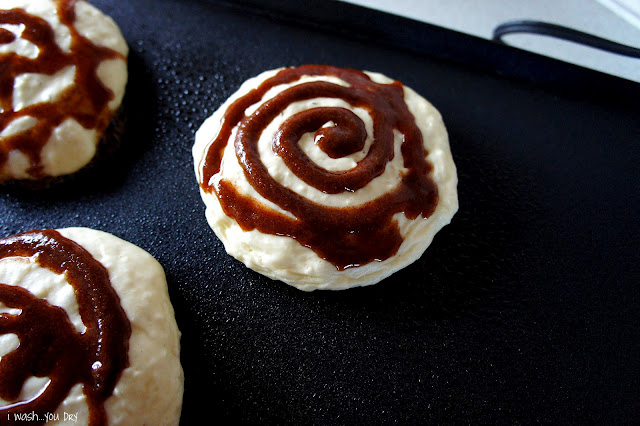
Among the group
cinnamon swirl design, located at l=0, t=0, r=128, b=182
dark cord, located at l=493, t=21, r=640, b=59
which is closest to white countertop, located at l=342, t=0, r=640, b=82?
dark cord, located at l=493, t=21, r=640, b=59

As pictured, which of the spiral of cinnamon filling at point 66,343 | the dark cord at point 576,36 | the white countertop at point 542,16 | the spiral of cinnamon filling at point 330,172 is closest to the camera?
the spiral of cinnamon filling at point 66,343

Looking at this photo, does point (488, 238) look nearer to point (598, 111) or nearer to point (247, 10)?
point (598, 111)

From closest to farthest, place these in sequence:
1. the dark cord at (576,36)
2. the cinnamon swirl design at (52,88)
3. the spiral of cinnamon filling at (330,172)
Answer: the spiral of cinnamon filling at (330,172) < the cinnamon swirl design at (52,88) < the dark cord at (576,36)

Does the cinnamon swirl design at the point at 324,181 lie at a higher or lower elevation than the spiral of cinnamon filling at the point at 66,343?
higher

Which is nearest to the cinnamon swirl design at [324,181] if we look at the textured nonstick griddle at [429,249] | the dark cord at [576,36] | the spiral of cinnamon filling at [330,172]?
the spiral of cinnamon filling at [330,172]

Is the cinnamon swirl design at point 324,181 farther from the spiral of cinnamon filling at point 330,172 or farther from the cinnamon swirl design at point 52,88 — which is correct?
the cinnamon swirl design at point 52,88

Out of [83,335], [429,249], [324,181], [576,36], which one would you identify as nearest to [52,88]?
[83,335]
